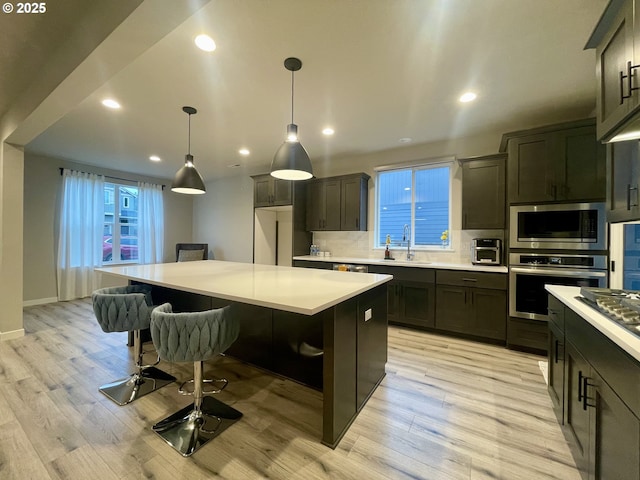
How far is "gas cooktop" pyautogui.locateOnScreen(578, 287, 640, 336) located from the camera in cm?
103

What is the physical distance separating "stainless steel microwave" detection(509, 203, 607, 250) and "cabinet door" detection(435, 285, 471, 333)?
806 mm

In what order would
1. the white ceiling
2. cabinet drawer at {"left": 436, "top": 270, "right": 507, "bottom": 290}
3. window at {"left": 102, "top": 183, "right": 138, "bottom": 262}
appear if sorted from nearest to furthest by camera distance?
1. the white ceiling
2. cabinet drawer at {"left": 436, "top": 270, "right": 507, "bottom": 290}
3. window at {"left": 102, "top": 183, "right": 138, "bottom": 262}

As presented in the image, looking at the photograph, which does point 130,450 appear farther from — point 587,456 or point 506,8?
point 506,8

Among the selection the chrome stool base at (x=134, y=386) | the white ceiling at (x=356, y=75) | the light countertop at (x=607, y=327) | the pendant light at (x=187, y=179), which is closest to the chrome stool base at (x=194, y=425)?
the chrome stool base at (x=134, y=386)

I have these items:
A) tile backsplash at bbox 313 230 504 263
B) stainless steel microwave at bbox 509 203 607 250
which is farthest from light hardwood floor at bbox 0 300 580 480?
tile backsplash at bbox 313 230 504 263

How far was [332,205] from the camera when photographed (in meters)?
4.58

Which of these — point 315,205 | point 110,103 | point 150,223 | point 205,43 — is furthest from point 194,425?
point 150,223

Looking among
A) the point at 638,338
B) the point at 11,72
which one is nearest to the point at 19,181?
the point at 11,72

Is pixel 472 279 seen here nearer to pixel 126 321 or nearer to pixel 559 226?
pixel 559 226

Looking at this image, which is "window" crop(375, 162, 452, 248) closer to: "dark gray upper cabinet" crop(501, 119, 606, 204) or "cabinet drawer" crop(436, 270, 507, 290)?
"cabinet drawer" crop(436, 270, 507, 290)

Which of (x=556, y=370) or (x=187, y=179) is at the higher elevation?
(x=187, y=179)

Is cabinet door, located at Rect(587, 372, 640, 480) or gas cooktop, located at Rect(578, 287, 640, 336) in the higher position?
gas cooktop, located at Rect(578, 287, 640, 336)

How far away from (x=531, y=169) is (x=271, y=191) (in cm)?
378

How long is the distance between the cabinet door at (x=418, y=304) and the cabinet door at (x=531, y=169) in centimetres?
143
